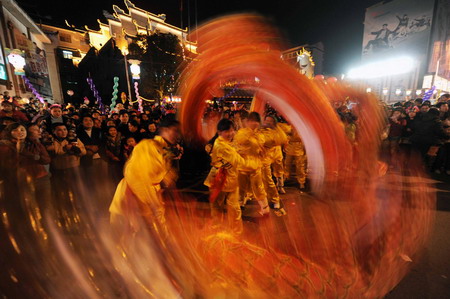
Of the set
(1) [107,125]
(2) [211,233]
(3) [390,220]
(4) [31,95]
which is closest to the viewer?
(2) [211,233]

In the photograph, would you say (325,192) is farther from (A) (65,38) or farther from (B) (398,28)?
(A) (65,38)

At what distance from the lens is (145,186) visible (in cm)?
259

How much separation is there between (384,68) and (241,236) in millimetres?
42276

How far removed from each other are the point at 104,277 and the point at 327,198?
423 cm

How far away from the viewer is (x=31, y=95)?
2081 cm

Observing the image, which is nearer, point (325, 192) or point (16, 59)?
point (325, 192)

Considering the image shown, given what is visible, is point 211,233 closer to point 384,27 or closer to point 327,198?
point 327,198

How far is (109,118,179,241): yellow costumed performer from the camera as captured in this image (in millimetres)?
2572

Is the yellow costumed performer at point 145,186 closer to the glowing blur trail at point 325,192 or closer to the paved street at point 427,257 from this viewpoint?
the glowing blur trail at point 325,192

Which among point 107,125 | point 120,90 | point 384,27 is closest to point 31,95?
point 120,90

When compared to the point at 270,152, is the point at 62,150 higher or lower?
higher

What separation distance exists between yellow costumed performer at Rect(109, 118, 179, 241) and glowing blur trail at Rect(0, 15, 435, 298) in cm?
10

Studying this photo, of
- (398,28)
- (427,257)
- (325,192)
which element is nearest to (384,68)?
(398,28)

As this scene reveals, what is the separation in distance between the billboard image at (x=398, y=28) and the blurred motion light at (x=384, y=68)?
1142mm
